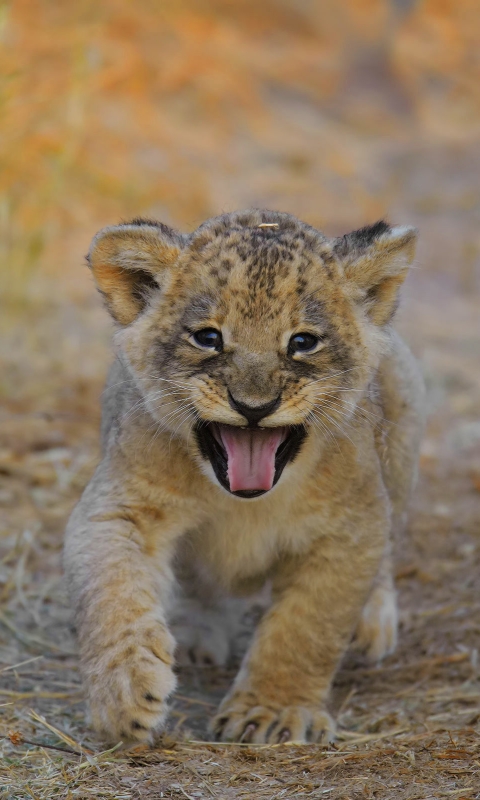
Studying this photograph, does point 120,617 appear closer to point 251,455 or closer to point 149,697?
point 149,697

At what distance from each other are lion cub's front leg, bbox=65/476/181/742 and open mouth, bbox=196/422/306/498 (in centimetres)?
41

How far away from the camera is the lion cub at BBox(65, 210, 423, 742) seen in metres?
3.66

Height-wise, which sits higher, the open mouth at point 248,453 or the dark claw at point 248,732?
the open mouth at point 248,453

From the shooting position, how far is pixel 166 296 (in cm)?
403

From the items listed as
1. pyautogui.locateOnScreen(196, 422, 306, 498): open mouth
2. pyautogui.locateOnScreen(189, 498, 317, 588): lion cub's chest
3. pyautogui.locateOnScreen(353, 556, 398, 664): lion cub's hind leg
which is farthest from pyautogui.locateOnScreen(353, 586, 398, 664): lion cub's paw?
pyautogui.locateOnScreen(196, 422, 306, 498): open mouth

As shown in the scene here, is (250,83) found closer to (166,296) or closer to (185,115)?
(185,115)

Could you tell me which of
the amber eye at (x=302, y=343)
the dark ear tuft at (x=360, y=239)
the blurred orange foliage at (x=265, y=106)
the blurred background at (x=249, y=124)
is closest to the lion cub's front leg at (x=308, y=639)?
the amber eye at (x=302, y=343)

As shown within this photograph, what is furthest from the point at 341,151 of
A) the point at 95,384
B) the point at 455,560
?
the point at 455,560

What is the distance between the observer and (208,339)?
3775 millimetres

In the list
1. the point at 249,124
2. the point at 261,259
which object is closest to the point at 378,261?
the point at 261,259

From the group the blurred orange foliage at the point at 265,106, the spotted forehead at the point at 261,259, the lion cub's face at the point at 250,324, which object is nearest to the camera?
the lion cub's face at the point at 250,324

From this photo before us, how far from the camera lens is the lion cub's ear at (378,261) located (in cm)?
403

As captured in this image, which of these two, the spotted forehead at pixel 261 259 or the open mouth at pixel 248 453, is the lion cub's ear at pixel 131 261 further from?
the open mouth at pixel 248 453

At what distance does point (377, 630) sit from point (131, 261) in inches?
75.7
